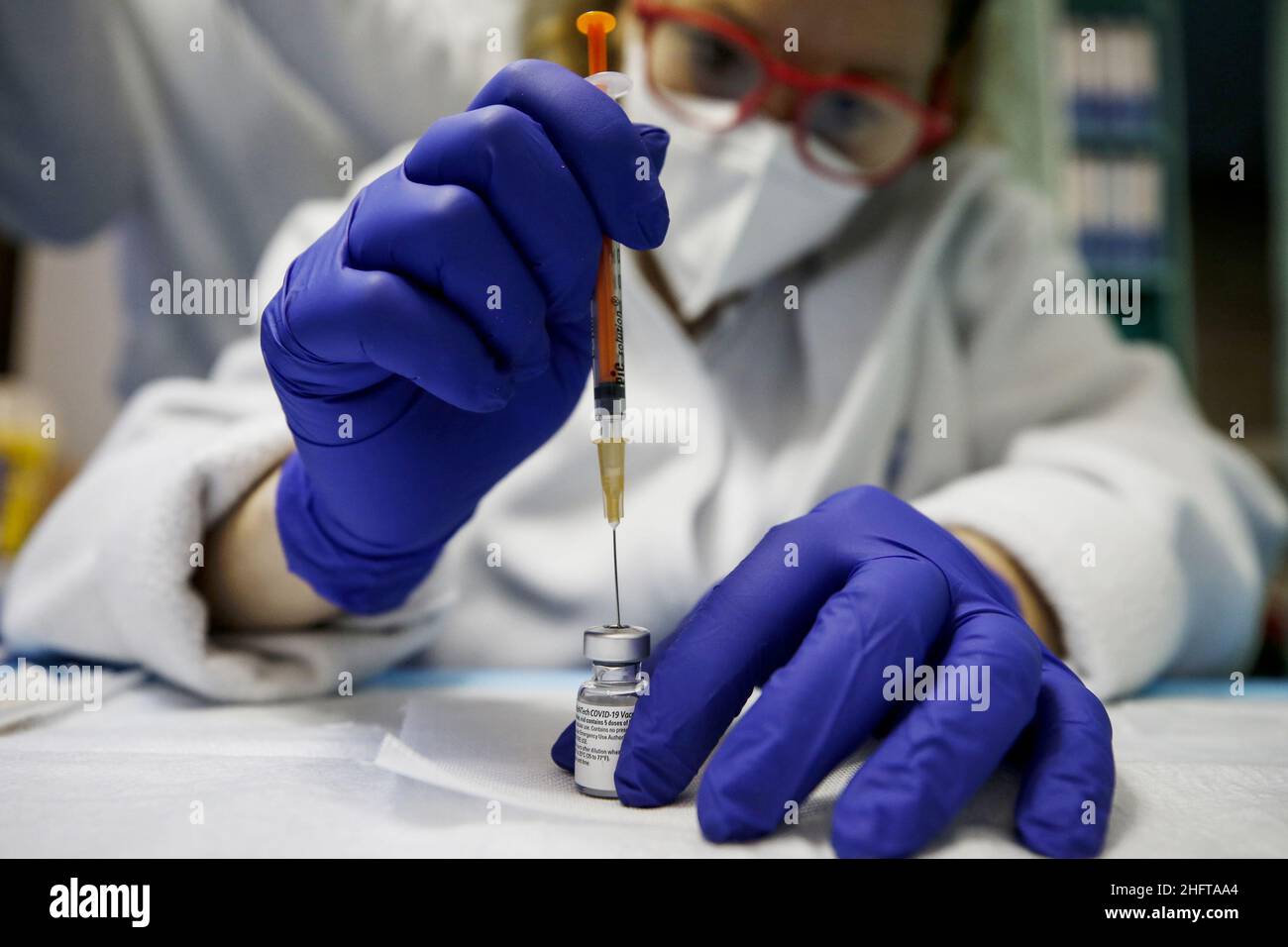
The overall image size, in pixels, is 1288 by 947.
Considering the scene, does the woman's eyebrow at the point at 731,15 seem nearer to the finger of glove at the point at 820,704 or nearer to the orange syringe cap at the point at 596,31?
the orange syringe cap at the point at 596,31

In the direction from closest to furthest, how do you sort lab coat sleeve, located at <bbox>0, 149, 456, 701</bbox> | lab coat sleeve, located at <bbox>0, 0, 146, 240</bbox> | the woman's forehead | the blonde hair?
1. lab coat sleeve, located at <bbox>0, 149, 456, 701</bbox>
2. the woman's forehead
3. the blonde hair
4. lab coat sleeve, located at <bbox>0, 0, 146, 240</bbox>

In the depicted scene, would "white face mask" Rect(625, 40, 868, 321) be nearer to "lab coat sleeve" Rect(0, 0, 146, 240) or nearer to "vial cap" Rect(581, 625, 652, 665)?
"vial cap" Rect(581, 625, 652, 665)

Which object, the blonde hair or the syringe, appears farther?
the blonde hair

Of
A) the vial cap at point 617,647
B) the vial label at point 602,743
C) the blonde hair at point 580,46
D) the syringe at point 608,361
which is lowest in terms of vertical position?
the vial label at point 602,743

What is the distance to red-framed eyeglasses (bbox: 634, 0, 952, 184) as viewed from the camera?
2.82 ft

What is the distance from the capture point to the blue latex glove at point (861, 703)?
414 mm

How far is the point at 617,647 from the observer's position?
484 millimetres

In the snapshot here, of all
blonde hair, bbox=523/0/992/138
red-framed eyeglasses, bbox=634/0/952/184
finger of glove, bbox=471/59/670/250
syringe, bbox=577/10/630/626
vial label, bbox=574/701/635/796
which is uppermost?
blonde hair, bbox=523/0/992/138

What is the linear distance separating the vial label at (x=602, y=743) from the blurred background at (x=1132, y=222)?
5.16 feet

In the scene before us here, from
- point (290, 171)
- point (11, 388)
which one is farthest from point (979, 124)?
point (11, 388)

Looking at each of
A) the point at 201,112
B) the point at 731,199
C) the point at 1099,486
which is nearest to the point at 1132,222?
the point at 1099,486

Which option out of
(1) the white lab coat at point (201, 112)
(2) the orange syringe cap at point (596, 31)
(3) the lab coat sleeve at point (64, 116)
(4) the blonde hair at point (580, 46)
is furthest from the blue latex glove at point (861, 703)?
(3) the lab coat sleeve at point (64, 116)

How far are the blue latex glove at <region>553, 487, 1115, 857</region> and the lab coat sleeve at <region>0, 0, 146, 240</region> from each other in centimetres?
123

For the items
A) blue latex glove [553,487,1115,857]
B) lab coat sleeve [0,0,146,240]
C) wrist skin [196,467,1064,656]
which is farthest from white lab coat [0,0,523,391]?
blue latex glove [553,487,1115,857]
